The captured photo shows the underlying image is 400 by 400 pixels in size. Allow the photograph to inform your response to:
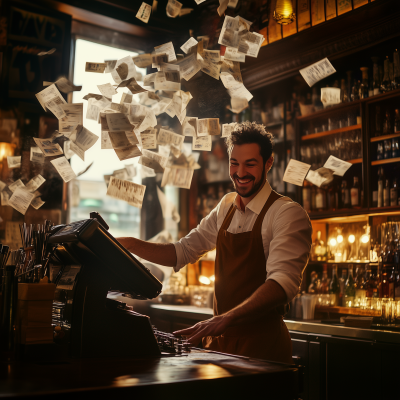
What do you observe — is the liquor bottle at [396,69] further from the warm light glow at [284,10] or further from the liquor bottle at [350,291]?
the liquor bottle at [350,291]

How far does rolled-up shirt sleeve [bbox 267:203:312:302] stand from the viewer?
1.71 m

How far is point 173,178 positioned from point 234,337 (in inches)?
85.5

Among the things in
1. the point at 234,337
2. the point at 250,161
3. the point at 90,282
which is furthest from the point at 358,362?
the point at 90,282

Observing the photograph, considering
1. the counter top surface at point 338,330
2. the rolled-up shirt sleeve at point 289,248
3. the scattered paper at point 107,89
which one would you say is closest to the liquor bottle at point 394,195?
the counter top surface at point 338,330

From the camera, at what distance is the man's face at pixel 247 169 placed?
6.89 feet

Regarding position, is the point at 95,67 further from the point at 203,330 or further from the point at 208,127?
the point at 203,330

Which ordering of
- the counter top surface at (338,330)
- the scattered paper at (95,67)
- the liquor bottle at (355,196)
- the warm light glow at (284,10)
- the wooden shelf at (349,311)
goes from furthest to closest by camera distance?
the liquor bottle at (355,196), the scattered paper at (95,67), the wooden shelf at (349,311), the warm light glow at (284,10), the counter top surface at (338,330)

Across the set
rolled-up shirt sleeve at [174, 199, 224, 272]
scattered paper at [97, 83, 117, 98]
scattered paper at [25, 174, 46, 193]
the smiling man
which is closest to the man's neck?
the smiling man

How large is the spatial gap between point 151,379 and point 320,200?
2.69 metres

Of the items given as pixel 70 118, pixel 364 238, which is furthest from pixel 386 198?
pixel 70 118

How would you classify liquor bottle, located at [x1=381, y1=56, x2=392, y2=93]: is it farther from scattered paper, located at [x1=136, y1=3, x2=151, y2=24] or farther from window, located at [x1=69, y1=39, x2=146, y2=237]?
window, located at [x1=69, y1=39, x2=146, y2=237]

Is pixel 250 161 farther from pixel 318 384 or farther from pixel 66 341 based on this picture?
pixel 318 384

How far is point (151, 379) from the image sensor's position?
988mm

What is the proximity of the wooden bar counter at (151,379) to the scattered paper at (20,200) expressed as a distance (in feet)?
7.77
